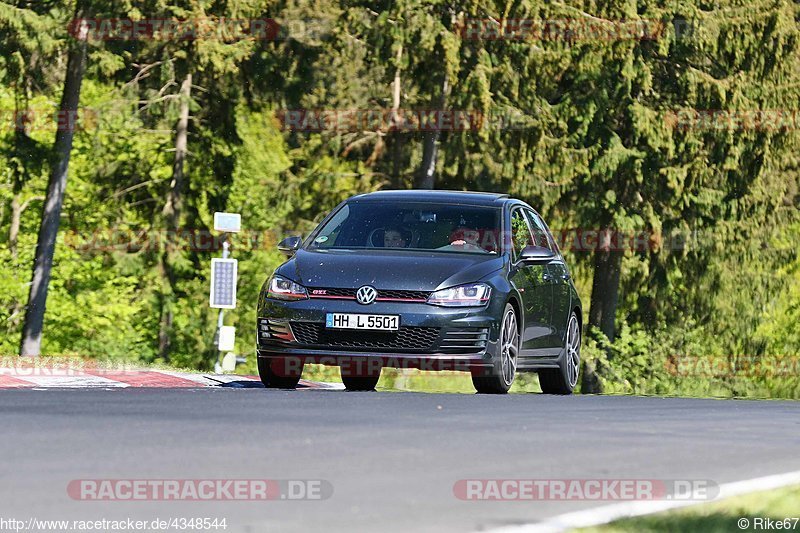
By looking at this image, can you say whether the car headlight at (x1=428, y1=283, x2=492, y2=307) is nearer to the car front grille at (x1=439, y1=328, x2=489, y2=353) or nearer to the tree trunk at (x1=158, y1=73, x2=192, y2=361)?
the car front grille at (x1=439, y1=328, x2=489, y2=353)

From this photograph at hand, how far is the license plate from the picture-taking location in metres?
14.7

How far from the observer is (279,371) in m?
15.7

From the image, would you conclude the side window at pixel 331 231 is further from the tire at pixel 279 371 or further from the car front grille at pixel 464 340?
the car front grille at pixel 464 340

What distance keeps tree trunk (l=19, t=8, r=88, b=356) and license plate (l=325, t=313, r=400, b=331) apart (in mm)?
20247

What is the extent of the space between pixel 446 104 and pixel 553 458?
30.3 metres

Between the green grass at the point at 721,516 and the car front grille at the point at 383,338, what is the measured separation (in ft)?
22.7

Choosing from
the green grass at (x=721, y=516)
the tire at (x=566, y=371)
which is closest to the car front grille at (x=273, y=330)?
the tire at (x=566, y=371)

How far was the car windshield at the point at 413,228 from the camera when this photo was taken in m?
15.9

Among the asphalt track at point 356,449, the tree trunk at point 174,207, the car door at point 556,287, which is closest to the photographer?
the asphalt track at point 356,449

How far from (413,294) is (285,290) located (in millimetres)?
1115

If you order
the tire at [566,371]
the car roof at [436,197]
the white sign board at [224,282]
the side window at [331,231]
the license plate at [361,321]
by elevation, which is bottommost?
the white sign board at [224,282]

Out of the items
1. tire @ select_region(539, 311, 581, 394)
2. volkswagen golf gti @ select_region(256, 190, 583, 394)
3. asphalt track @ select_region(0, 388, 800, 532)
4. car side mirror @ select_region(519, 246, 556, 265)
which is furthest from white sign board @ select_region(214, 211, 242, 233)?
asphalt track @ select_region(0, 388, 800, 532)

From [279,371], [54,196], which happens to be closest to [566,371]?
[279,371]

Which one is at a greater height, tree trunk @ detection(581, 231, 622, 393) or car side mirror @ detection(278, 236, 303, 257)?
car side mirror @ detection(278, 236, 303, 257)
